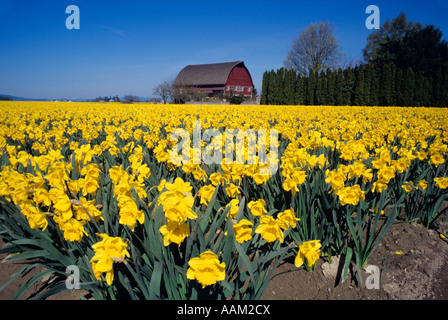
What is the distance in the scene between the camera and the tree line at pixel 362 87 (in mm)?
22422

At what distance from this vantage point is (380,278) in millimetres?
2049

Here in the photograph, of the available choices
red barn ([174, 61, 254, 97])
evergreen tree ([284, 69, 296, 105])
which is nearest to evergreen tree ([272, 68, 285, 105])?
evergreen tree ([284, 69, 296, 105])

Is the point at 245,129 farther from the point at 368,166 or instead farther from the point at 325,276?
the point at 325,276

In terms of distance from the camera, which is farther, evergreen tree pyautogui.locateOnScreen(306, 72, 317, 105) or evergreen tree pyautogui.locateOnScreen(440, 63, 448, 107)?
evergreen tree pyautogui.locateOnScreen(306, 72, 317, 105)

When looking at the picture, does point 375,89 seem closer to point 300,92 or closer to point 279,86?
point 300,92

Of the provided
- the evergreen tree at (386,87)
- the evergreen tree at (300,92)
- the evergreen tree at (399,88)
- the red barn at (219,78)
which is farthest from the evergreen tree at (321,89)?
the red barn at (219,78)

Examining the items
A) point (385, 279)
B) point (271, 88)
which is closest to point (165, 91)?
point (271, 88)

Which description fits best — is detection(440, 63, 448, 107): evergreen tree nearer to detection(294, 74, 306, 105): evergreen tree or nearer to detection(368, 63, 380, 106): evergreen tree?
detection(368, 63, 380, 106): evergreen tree

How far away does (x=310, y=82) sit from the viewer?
87.3ft

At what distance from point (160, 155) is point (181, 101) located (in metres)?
34.2

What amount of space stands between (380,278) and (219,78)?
5422 centimetres

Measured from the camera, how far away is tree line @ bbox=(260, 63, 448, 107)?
22.4 metres

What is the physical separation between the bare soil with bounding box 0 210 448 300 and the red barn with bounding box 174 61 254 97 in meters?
50.6
